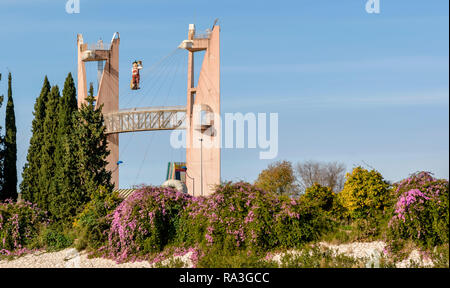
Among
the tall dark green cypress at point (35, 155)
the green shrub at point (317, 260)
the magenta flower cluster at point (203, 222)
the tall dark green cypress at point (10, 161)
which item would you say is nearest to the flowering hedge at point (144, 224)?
the magenta flower cluster at point (203, 222)

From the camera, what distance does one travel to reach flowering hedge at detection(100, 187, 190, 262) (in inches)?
722

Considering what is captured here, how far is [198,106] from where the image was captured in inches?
1543

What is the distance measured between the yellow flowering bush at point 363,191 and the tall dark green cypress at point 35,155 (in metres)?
15.9

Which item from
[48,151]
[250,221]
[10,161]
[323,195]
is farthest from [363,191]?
[10,161]

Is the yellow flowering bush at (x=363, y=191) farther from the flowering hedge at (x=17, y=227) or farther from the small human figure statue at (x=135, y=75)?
the small human figure statue at (x=135, y=75)

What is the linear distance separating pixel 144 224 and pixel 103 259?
204cm

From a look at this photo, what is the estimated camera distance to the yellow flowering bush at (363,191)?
79.6ft

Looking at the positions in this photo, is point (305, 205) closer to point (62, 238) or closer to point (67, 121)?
point (62, 238)

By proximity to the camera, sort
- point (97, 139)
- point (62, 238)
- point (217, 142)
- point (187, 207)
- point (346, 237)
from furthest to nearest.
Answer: point (217, 142)
point (97, 139)
point (62, 238)
point (187, 207)
point (346, 237)

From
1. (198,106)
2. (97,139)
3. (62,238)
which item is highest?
(198,106)

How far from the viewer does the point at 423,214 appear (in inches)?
585
